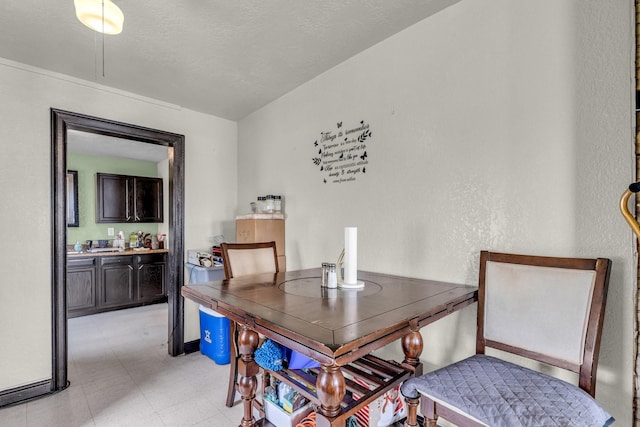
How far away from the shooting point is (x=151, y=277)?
4.82m

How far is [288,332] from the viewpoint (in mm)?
1024

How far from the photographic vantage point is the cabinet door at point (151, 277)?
471cm

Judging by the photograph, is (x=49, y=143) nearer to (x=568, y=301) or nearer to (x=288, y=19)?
(x=288, y=19)

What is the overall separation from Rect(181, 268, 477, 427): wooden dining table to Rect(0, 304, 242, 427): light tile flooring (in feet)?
2.21

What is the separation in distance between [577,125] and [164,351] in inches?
145

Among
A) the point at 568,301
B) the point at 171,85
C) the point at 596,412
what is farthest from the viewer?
the point at 171,85

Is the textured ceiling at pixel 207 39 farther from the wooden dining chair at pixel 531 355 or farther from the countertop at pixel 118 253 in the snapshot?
the countertop at pixel 118 253

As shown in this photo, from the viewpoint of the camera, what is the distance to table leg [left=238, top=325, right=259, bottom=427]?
66.4 inches

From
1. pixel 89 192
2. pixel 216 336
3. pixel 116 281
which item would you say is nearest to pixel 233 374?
pixel 216 336

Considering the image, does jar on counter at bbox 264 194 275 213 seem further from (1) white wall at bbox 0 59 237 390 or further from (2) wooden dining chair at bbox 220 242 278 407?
(1) white wall at bbox 0 59 237 390

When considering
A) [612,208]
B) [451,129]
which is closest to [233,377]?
[451,129]

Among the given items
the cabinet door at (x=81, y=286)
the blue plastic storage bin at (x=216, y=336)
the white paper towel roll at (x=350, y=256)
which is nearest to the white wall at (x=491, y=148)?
the white paper towel roll at (x=350, y=256)

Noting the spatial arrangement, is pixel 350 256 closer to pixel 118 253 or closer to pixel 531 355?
pixel 531 355

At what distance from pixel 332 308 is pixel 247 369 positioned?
79 centimetres
